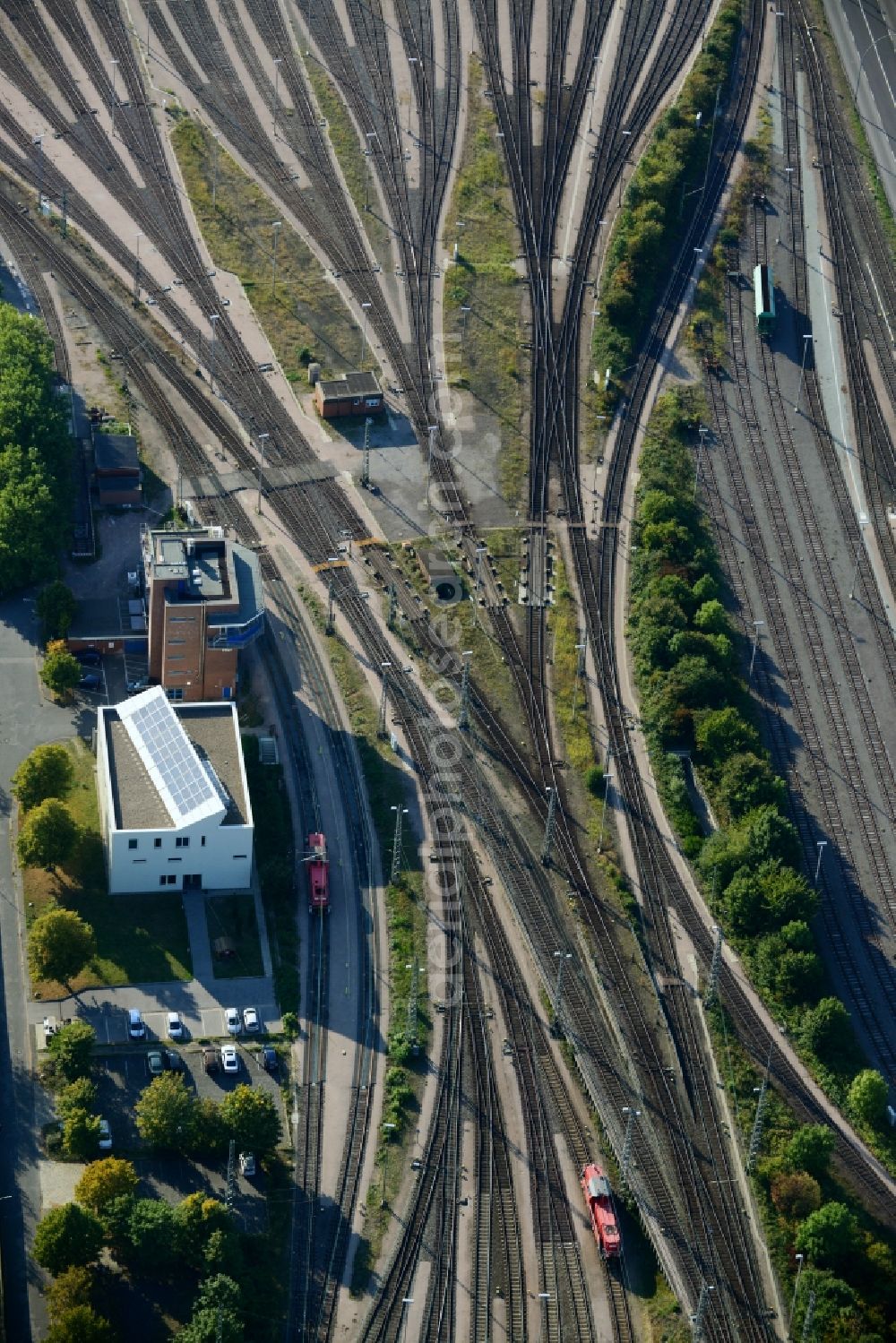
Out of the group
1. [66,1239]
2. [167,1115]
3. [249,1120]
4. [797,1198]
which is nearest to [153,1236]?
[66,1239]

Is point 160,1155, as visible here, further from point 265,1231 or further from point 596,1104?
point 596,1104

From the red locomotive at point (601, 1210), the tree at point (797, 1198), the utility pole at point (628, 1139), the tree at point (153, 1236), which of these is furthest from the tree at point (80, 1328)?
the tree at point (797, 1198)

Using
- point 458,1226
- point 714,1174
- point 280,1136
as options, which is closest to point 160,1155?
point 280,1136

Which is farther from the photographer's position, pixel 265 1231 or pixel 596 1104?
pixel 596 1104

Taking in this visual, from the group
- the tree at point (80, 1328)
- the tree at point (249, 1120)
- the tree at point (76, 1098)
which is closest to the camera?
the tree at point (80, 1328)

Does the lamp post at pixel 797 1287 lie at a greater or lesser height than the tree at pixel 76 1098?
lesser

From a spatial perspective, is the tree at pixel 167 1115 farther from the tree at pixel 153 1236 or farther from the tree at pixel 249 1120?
the tree at pixel 153 1236
